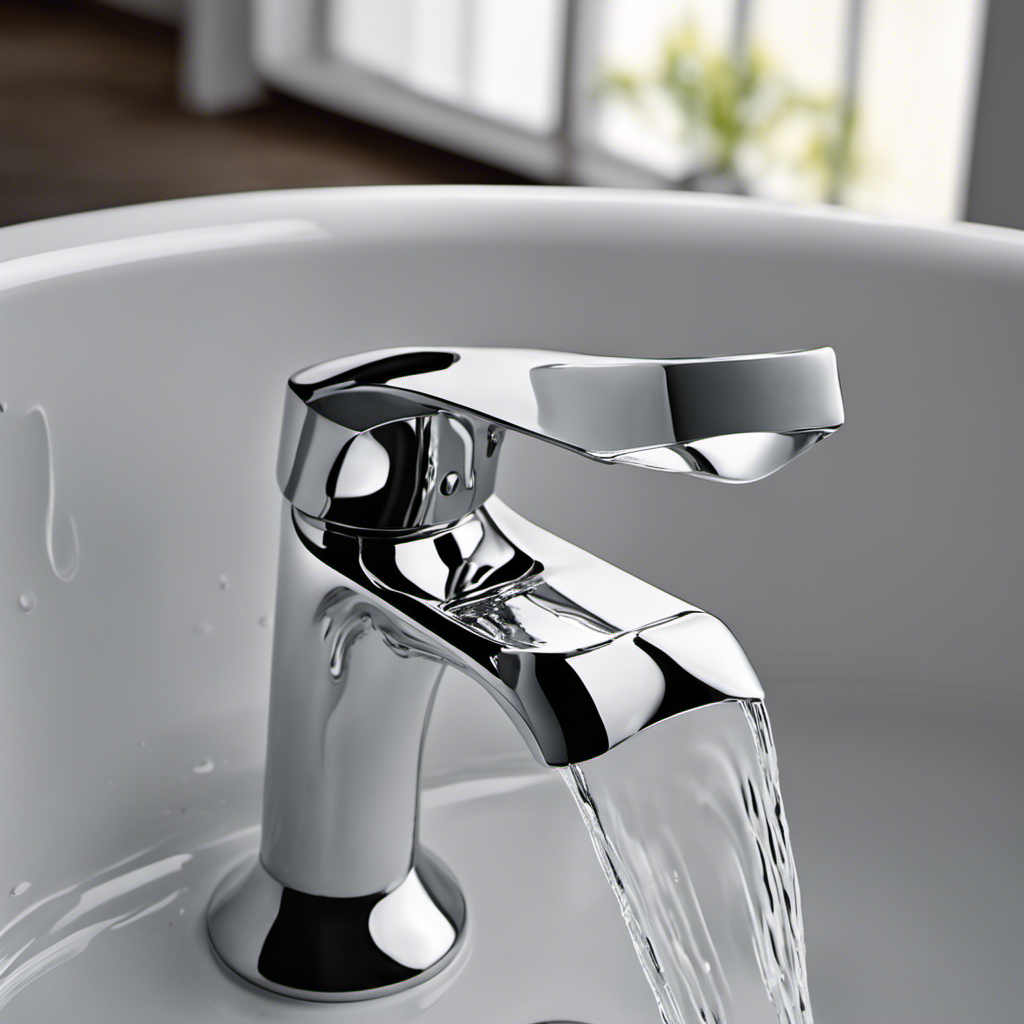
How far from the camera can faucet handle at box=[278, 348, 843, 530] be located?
0.88 feet

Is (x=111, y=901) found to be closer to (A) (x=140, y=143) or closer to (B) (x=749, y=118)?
(B) (x=749, y=118)

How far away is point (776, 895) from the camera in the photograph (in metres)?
0.34

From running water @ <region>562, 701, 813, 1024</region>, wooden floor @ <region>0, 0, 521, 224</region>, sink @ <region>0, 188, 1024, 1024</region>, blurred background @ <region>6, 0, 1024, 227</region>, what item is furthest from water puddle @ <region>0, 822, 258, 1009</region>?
wooden floor @ <region>0, 0, 521, 224</region>

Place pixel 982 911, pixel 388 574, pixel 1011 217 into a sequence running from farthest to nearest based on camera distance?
pixel 1011 217, pixel 982 911, pixel 388 574

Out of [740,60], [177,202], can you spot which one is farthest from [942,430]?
[740,60]

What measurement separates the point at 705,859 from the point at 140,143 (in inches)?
81.8

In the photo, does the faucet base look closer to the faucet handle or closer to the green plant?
the faucet handle

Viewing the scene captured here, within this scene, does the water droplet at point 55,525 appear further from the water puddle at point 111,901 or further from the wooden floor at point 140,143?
the wooden floor at point 140,143

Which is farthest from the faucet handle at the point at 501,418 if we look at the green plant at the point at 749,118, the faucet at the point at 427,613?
the green plant at the point at 749,118

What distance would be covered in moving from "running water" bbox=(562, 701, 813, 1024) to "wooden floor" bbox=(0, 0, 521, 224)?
1.71 meters

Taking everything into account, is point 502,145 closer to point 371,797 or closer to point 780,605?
point 780,605

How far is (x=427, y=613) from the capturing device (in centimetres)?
30

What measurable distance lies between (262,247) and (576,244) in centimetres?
10

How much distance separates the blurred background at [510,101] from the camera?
1.84m
